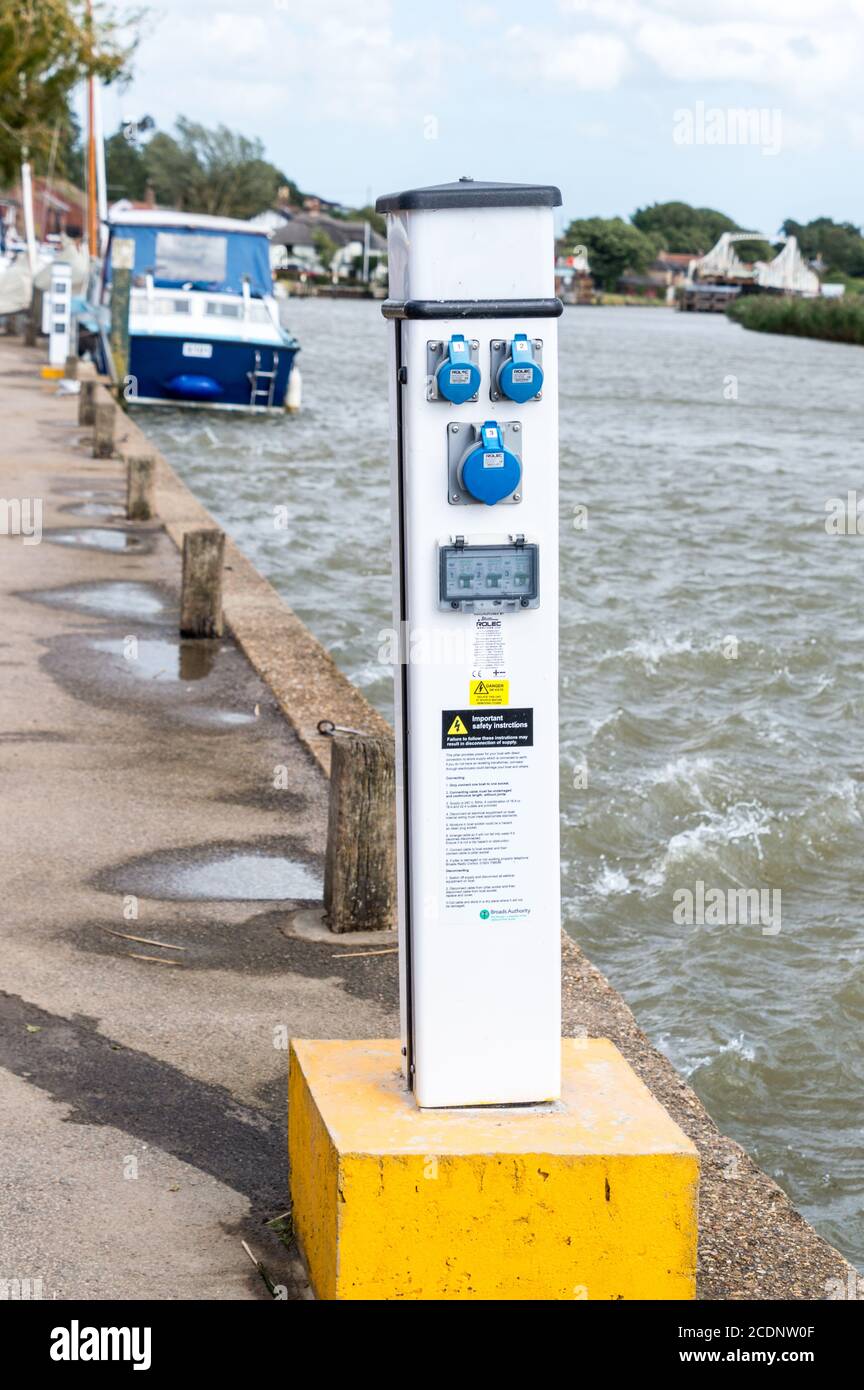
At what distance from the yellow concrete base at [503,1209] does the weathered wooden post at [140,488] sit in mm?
11916

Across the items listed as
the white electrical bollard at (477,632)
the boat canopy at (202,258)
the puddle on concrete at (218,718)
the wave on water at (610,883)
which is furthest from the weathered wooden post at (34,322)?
the white electrical bollard at (477,632)

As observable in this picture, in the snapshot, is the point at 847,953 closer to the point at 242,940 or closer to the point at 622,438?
the point at 242,940

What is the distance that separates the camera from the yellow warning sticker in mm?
3805

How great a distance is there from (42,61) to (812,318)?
70790mm

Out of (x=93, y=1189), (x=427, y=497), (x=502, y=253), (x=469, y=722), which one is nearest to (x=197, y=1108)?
(x=93, y=1189)

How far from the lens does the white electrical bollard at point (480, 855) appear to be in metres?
3.71

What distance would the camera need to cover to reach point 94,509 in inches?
634

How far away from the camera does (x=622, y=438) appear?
113ft

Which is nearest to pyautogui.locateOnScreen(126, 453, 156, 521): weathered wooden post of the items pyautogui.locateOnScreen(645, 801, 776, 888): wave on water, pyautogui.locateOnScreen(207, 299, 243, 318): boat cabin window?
pyautogui.locateOnScreen(645, 801, 776, 888): wave on water

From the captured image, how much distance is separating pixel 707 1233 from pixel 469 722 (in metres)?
1.47

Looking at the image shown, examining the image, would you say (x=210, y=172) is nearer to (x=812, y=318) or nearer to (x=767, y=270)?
(x=767, y=270)

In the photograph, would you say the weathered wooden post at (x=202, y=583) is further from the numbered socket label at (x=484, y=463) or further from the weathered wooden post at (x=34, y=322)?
the weathered wooden post at (x=34, y=322)

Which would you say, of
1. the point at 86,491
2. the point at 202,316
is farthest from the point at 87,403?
the point at 202,316

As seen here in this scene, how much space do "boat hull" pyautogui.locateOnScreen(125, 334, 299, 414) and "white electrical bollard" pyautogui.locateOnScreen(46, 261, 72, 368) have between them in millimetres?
1114
